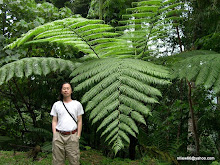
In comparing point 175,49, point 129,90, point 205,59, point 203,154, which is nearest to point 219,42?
point 205,59

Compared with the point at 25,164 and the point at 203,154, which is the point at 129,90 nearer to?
the point at 25,164

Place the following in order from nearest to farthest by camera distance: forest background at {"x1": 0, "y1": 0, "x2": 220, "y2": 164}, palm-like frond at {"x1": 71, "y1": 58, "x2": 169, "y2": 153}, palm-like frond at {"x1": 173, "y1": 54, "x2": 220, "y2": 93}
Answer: palm-like frond at {"x1": 71, "y1": 58, "x2": 169, "y2": 153} → forest background at {"x1": 0, "y1": 0, "x2": 220, "y2": 164} → palm-like frond at {"x1": 173, "y1": 54, "x2": 220, "y2": 93}


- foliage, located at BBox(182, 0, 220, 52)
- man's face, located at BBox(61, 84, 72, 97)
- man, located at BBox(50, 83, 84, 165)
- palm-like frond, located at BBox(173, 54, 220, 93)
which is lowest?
man, located at BBox(50, 83, 84, 165)

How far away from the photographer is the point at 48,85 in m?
3.35

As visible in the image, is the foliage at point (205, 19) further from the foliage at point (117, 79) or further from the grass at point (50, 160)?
the grass at point (50, 160)

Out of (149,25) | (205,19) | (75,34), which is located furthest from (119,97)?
(205,19)

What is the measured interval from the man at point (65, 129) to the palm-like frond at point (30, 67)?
23 centimetres

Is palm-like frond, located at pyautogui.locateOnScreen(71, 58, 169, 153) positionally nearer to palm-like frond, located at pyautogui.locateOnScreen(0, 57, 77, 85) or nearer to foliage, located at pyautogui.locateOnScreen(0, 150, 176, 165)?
palm-like frond, located at pyautogui.locateOnScreen(0, 57, 77, 85)

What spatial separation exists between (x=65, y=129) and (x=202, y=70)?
1157 mm

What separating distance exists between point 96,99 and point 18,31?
2789 mm

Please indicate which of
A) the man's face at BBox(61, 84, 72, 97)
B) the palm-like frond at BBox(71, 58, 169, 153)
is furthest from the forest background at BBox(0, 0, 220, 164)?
the man's face at BBox(61, 84, 72, 97)

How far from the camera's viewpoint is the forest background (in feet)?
3.96

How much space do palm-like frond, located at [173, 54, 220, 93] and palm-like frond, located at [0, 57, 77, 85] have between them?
969 millimetres

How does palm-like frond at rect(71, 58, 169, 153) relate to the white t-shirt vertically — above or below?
above
